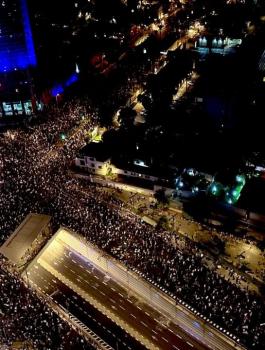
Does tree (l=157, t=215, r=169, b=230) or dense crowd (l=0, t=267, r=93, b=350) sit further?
tree (l=157, t=215, r=169, b=230)

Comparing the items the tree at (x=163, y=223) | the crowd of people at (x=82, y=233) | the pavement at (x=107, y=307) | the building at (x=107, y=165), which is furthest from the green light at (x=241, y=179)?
the pavement at (x=107, y=307)

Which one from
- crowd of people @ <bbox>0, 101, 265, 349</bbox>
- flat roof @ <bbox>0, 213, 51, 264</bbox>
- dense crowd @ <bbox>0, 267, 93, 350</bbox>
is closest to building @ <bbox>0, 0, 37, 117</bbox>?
crowd of people @ <bbox>0, 101, 265, 349</bbox>

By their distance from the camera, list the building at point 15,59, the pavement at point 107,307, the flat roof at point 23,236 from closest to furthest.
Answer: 1. the pavement at point 107,307
2. the flat roof at point 23,236
3. the building at point 15,59

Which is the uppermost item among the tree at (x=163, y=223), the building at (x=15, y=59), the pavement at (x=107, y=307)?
the building at (x=15, y=59)

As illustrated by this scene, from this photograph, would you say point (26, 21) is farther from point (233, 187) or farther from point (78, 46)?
point (233, 187)

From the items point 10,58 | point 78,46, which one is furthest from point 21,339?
point 78,46

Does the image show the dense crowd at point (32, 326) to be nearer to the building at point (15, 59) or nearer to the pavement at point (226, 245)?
the pavement at point (226, 245)

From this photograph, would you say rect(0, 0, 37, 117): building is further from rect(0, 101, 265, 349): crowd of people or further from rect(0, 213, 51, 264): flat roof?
rect(0, 213, 51, 264): flat roof
